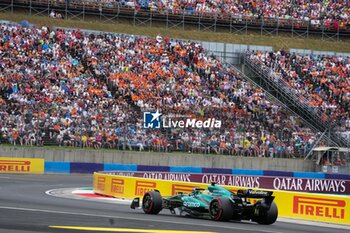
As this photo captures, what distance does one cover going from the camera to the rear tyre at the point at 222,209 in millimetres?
16547

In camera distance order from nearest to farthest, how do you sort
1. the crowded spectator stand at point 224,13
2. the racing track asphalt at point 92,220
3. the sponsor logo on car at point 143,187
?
1. the racing track asphalt at point 92,220
2. the sponsor logo on car at point 143,187
3. the crowded spectator stand at point 224,13

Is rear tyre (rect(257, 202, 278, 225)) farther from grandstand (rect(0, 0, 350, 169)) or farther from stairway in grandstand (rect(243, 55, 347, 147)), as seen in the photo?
stairway in grandstand (rect(243, 55, 347, 147))

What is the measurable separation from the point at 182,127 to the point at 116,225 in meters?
24.2

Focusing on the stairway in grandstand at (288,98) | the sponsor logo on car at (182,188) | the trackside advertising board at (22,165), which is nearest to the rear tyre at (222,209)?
the sponsor logo on car at (182,188)

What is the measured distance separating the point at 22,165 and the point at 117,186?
13.1 m

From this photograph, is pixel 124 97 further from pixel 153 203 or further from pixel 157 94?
pixel 153 203

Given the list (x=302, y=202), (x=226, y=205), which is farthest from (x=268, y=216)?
(x=302, y=202)

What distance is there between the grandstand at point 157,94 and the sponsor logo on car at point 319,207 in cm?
1845

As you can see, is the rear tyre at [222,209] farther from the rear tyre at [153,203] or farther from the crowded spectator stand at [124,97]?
the crowded spectator stand at [124,97]

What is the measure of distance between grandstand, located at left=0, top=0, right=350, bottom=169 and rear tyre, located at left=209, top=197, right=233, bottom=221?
20.4m

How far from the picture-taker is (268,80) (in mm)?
49219

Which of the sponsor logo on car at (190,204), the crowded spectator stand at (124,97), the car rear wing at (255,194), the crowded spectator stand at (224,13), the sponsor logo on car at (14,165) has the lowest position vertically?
the sponsor logo on car at (14,165)

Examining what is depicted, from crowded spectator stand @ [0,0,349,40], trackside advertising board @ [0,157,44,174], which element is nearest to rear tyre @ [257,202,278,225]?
trackside advertising board @ [0,157,44,174]

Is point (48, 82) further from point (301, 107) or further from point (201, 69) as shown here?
point (301, 107)
